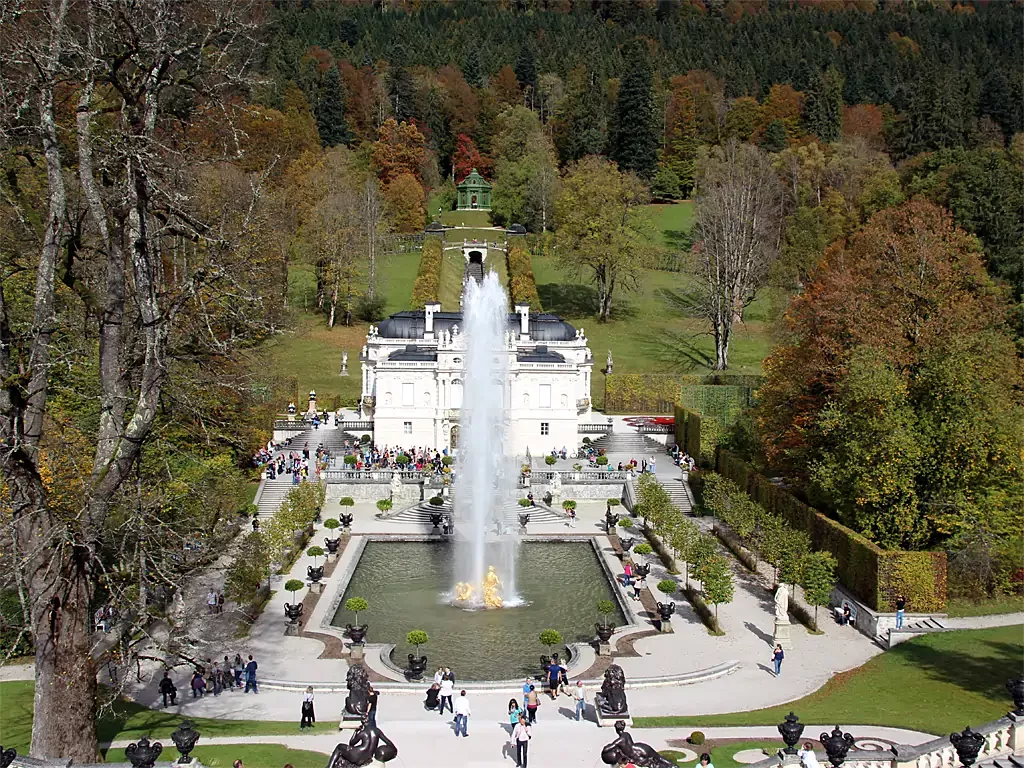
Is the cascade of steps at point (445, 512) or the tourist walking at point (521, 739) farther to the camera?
the cascade of steps at point (445, 512)

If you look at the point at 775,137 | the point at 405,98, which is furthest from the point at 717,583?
the point at 405,98

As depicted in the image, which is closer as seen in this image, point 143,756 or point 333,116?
point 143,756

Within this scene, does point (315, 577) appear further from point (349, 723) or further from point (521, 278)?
point (521, 278)

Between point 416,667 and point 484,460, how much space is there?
18626 millimetres

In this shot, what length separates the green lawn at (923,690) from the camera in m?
25.1

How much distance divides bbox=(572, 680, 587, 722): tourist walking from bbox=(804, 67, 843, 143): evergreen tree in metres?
117

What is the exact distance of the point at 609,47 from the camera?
167 m

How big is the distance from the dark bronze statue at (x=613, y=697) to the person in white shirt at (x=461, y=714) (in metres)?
3.31

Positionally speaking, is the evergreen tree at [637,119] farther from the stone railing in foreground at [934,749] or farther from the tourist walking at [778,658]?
the stone railing in foreground at [934,749]

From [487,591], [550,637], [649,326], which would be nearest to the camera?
[550,637]

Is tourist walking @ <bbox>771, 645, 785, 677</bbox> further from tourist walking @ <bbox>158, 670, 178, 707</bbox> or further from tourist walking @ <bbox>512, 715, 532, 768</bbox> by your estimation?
tourist walking @ <bbox>158, 670, 178, 707</bbox>

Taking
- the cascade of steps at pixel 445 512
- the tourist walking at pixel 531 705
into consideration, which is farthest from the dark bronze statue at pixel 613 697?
the cascade of steps at pixel 445 512

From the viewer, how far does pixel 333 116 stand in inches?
4904

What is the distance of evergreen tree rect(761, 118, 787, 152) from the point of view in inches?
5098
